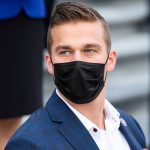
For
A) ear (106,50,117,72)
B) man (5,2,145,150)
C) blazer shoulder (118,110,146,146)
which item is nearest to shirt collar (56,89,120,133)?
Answer: man (5,2,145,150)

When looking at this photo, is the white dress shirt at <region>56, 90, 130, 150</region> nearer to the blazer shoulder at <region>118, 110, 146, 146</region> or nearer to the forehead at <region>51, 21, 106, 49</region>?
the blazer shoulder at <region>118, 110, 146, 146</region>

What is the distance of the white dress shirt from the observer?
291 centimetres

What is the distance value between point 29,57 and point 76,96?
2.98ft

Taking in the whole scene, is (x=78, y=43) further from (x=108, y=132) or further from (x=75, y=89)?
(x=108, y=132)

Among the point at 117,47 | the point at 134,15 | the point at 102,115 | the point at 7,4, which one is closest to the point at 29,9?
the point at 7,4

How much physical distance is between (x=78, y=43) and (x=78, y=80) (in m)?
0.16

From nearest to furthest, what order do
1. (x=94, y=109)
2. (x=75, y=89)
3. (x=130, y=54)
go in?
(x=75, y=89), (x=94, y=109), (x=130, y=54)

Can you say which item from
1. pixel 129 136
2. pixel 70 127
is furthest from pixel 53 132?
pixel 129 136

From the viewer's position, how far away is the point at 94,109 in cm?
297

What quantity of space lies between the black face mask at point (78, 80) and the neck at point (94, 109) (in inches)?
2.2

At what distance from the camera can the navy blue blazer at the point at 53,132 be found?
2.71 m

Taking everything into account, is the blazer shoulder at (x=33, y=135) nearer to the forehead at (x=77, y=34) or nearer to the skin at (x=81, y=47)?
the skin at (x=81, y=47)

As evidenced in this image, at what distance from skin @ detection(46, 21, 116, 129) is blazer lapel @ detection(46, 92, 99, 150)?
49mm

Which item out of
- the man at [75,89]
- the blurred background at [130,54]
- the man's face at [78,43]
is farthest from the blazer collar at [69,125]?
the blurred background at [130,54]
